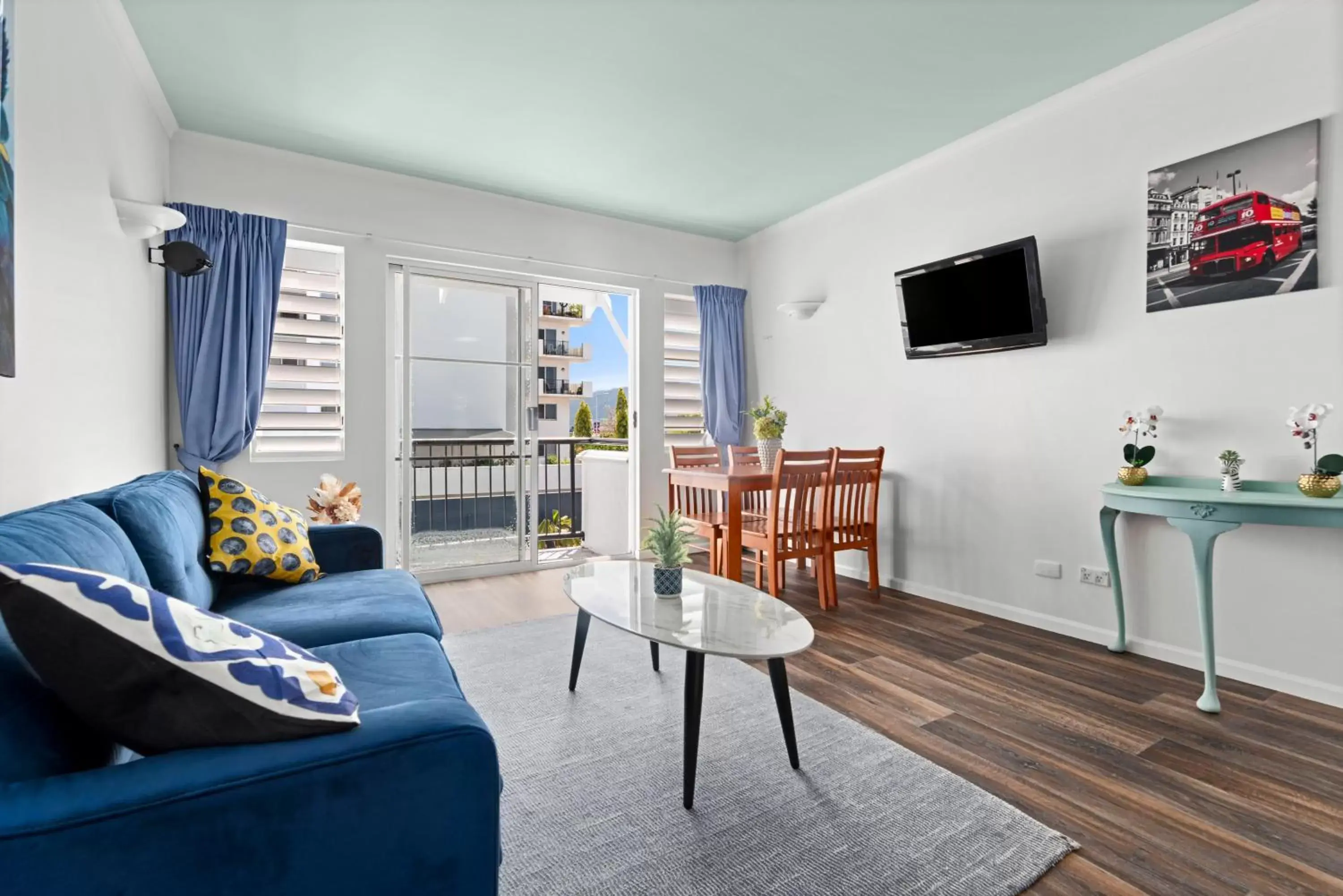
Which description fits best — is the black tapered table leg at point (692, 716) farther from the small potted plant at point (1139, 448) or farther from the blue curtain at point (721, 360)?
the blue curtain at point (721, 360)

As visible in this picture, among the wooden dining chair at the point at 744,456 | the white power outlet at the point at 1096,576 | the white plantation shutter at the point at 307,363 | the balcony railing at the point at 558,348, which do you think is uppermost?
the balcony railing at the point at 558,348

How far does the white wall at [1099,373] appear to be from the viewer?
2418 millimetres

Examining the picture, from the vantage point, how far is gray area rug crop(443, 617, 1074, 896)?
1.45 metres

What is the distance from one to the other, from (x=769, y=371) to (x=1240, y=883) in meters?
4.12

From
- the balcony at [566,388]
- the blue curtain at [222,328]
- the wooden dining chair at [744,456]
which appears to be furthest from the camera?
the balcony at [566,388]

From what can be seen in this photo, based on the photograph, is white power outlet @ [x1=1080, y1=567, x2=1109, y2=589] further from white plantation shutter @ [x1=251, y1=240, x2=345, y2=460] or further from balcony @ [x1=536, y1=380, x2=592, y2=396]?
balcony @ [x1=536, y1=380, x2=592, y2=396]

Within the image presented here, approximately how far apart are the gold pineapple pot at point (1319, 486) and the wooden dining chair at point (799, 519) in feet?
6.26

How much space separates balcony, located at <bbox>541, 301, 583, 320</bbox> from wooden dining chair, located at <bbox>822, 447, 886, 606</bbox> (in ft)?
10.5

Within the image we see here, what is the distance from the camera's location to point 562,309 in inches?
239

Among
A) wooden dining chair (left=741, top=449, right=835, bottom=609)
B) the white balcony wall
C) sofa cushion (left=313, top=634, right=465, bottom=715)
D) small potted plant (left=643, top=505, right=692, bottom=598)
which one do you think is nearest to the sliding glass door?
the white balcony wall

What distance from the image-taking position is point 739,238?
5.46 m

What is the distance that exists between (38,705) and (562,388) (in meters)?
5.53

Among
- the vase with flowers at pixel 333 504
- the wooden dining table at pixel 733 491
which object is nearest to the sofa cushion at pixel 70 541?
the vase with flowers at pixel 333 504

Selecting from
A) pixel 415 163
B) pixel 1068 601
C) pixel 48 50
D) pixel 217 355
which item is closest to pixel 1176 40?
pixel 1068 601
